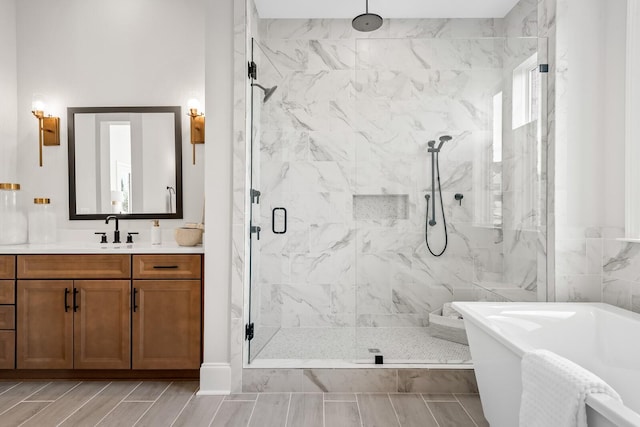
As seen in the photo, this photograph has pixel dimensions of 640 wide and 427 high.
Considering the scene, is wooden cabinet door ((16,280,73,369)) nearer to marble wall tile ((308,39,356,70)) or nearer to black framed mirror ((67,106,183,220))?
black framed mirror ((67,106,183,220))

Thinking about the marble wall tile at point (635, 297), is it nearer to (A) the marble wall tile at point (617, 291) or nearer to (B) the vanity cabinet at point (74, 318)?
(A) the marble wall tile at point (617, 291)

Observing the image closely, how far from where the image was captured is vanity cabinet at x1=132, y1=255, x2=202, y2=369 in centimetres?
262

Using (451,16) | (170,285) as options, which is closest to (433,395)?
(170,285)

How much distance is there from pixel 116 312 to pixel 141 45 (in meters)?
2.09

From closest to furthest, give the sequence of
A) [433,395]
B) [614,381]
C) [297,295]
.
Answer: [614,381] < [433,395] < [297,295]

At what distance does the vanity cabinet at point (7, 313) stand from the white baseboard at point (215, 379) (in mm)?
1303

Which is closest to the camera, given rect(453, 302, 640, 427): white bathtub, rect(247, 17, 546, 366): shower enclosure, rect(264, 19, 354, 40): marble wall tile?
rect(453, 302, 640, 427): white bathtub

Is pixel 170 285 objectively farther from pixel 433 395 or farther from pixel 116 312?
pixel 433 395

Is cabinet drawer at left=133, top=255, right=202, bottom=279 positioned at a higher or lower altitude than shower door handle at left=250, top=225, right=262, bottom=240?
lower

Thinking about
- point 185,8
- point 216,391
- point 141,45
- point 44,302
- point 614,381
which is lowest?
point 216,391

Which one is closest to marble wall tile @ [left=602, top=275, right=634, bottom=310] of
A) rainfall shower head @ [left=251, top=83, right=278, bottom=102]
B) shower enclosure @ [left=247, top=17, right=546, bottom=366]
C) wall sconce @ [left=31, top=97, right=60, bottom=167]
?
shower enclosure @ [left=247, top=17, right=546, bottom=366]

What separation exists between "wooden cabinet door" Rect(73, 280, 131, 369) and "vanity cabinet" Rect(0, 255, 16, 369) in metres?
0.41

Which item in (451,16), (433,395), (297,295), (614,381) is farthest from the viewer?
(451,16)

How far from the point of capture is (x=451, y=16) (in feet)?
12.2
